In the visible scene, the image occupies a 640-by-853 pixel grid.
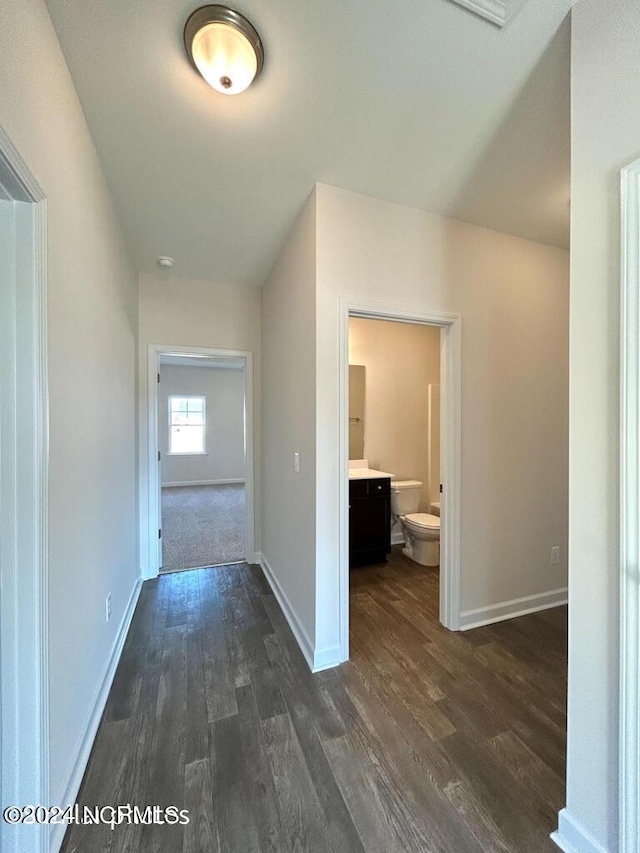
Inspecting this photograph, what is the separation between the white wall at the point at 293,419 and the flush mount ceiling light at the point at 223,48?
728mm

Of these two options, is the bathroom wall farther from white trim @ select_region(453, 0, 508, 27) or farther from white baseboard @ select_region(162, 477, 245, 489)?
white baseboard @ select_region(162, 477, 245, 489)

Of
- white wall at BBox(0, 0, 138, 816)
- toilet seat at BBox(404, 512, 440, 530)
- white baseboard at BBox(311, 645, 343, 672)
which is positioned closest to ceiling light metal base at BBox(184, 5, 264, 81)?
white wall at BBox(0, 0, 138, 816)

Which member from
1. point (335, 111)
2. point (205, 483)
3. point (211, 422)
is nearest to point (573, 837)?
point (335, 111)

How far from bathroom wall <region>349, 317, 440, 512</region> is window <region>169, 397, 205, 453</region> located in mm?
4884

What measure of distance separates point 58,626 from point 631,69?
2438 mm

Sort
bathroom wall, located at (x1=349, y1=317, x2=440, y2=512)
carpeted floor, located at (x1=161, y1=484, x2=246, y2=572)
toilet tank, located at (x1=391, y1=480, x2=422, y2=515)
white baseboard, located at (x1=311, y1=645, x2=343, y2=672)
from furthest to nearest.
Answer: bathroom wall, located at (x1=349, y1=317, x2=440, y2=512)
toilet tank, located at (x1=391, y1=480, x2=422, y2=515)
carpeted floor, located at (x1=161, y1=484, x2=246, y2=572)
white baseboard, located at (x1=311, y1=645, x2=343, y2=672)

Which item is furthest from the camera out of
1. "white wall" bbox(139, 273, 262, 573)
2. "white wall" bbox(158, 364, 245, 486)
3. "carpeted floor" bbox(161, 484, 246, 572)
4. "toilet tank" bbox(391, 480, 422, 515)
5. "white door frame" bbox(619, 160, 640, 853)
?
"white wall" bbox(158, 364, 245, 486)

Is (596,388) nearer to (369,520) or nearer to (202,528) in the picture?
(369,520)

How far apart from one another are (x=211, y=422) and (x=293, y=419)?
5.93 m

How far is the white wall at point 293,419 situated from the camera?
1939mm

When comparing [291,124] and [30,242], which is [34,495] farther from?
[291,124]

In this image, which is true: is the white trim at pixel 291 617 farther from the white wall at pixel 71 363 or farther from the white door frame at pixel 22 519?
the white door frame at pixel 22 519

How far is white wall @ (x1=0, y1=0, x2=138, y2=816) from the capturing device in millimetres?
975

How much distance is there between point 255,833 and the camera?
1.11 m
